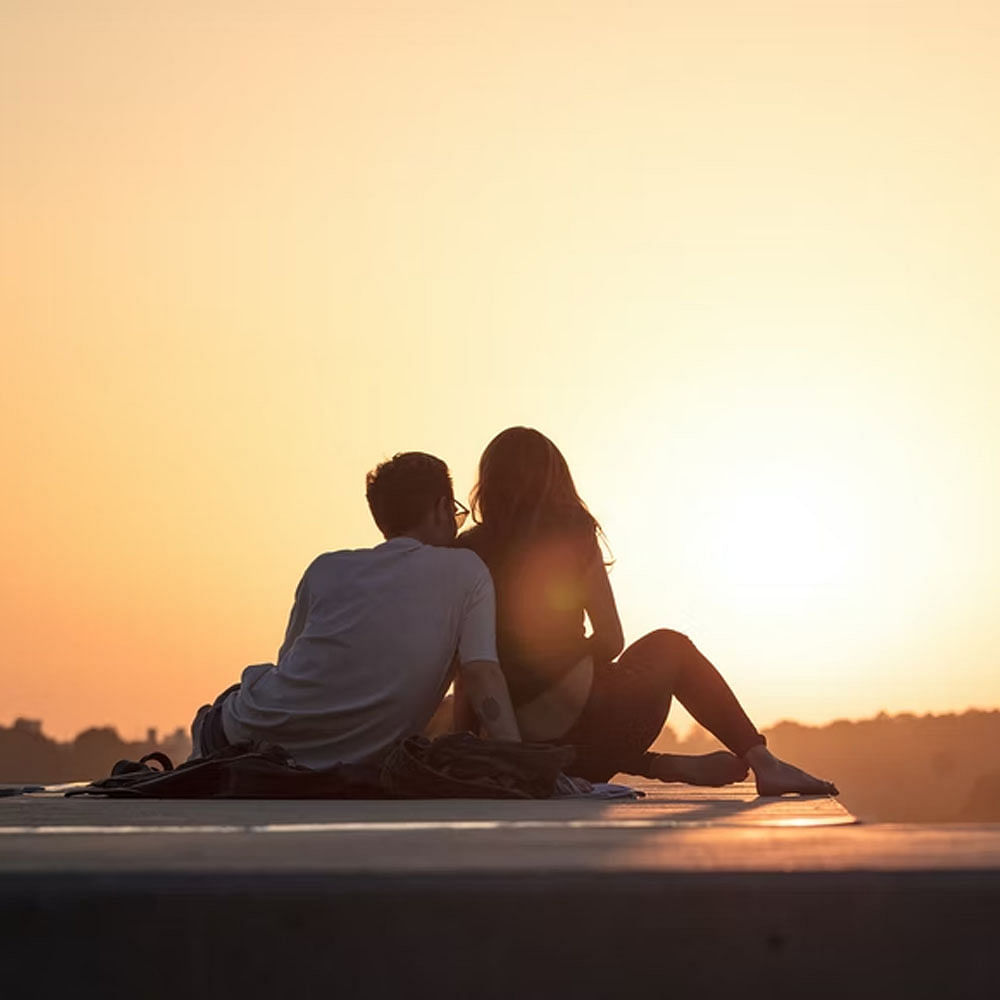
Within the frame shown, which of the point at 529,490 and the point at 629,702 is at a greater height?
the point at 529,490

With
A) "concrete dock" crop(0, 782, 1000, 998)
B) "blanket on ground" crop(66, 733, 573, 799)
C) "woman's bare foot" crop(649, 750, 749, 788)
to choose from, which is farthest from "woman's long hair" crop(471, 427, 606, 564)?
"concrete dock" crop(0, 782, 1000, 998)

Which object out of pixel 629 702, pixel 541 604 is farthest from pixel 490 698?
pixel 629 702

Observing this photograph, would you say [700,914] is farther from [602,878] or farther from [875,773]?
[875,773]

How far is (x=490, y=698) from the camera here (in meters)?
5.70

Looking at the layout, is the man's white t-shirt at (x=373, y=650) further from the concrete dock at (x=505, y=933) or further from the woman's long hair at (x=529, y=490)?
the concrete dock at (x=505, y=933)

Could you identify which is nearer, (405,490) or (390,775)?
(390,775)

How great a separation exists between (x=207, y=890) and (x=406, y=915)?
186 mm

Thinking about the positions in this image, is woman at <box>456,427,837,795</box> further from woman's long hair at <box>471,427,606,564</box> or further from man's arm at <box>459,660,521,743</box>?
man's arm at <box>459,660,521,743</box>

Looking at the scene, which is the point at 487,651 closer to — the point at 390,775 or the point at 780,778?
the point at 390,775

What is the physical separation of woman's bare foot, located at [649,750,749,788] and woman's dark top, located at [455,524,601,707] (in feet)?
1.98

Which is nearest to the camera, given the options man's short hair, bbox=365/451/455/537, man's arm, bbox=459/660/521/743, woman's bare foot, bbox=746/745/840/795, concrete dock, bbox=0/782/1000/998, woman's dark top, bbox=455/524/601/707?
concrete dock, bbox=0/782/1000/998

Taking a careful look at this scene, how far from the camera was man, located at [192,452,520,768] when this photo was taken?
5723 millimetres

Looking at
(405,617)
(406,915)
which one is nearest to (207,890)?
(406,915)

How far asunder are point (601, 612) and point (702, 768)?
0.75 meters
